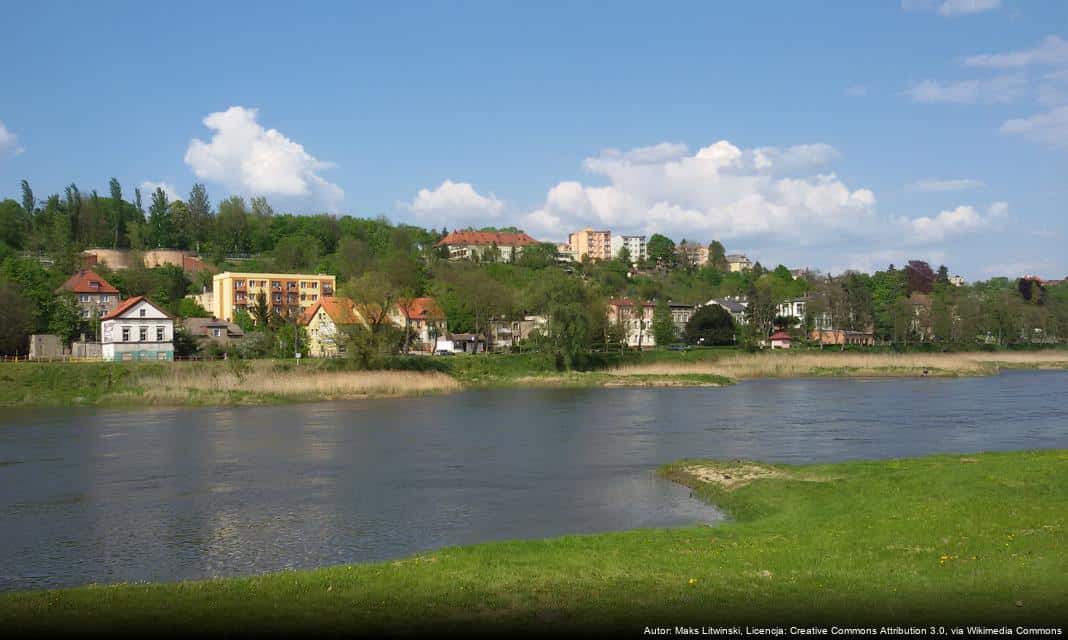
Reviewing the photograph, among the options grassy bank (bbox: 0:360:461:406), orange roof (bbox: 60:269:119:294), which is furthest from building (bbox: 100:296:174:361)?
orange roof (bbox: 60:269:119:294)

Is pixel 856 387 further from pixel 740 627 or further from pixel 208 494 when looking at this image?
pixel 740 627

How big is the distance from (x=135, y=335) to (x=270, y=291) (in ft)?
179

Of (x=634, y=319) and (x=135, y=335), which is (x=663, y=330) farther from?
(x=135, y=335)

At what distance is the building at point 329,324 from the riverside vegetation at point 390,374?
3.70m

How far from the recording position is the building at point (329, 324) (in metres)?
72.4

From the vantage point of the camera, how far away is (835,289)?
444ft

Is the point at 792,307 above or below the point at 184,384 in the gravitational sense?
above

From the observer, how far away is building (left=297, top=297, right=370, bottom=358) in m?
72.4

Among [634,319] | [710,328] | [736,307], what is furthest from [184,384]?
[736,307]

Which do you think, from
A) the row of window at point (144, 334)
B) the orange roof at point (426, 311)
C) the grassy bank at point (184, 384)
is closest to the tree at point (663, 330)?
the orange roof at point (426, 311)

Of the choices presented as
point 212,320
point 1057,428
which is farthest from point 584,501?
point 212,320

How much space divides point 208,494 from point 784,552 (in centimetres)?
1783

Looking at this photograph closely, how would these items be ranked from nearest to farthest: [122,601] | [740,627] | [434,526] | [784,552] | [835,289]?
[740,627]
[122,601]
[784,552]
[434,526]
[835,289]

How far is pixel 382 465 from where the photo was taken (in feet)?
102
